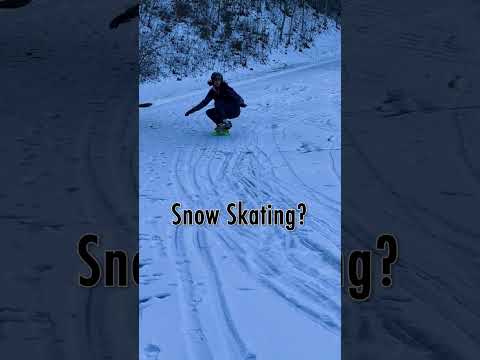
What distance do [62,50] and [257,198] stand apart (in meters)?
7.75

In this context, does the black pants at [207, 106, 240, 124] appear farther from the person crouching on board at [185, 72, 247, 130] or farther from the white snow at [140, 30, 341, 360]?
the white snow at [140, 30, 341, 360]

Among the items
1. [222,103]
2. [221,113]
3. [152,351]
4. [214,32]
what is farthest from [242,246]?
[214,32]

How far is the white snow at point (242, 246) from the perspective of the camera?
2357 mm

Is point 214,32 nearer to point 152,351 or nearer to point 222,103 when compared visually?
point 222,103

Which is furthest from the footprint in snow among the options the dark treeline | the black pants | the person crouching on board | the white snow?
the dark treeline

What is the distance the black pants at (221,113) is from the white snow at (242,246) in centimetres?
19

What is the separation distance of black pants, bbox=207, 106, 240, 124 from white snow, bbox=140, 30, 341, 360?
0.19 metres

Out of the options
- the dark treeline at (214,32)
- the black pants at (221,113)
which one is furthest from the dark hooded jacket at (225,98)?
the dark treeline at (214,32)

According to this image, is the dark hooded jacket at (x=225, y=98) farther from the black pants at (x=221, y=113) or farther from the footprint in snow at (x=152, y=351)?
the footprint in snow at (x=152, y=351)

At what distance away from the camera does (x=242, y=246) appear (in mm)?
3289

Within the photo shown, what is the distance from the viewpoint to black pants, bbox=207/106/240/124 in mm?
6434

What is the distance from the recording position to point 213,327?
Answer: 2.42 meters
